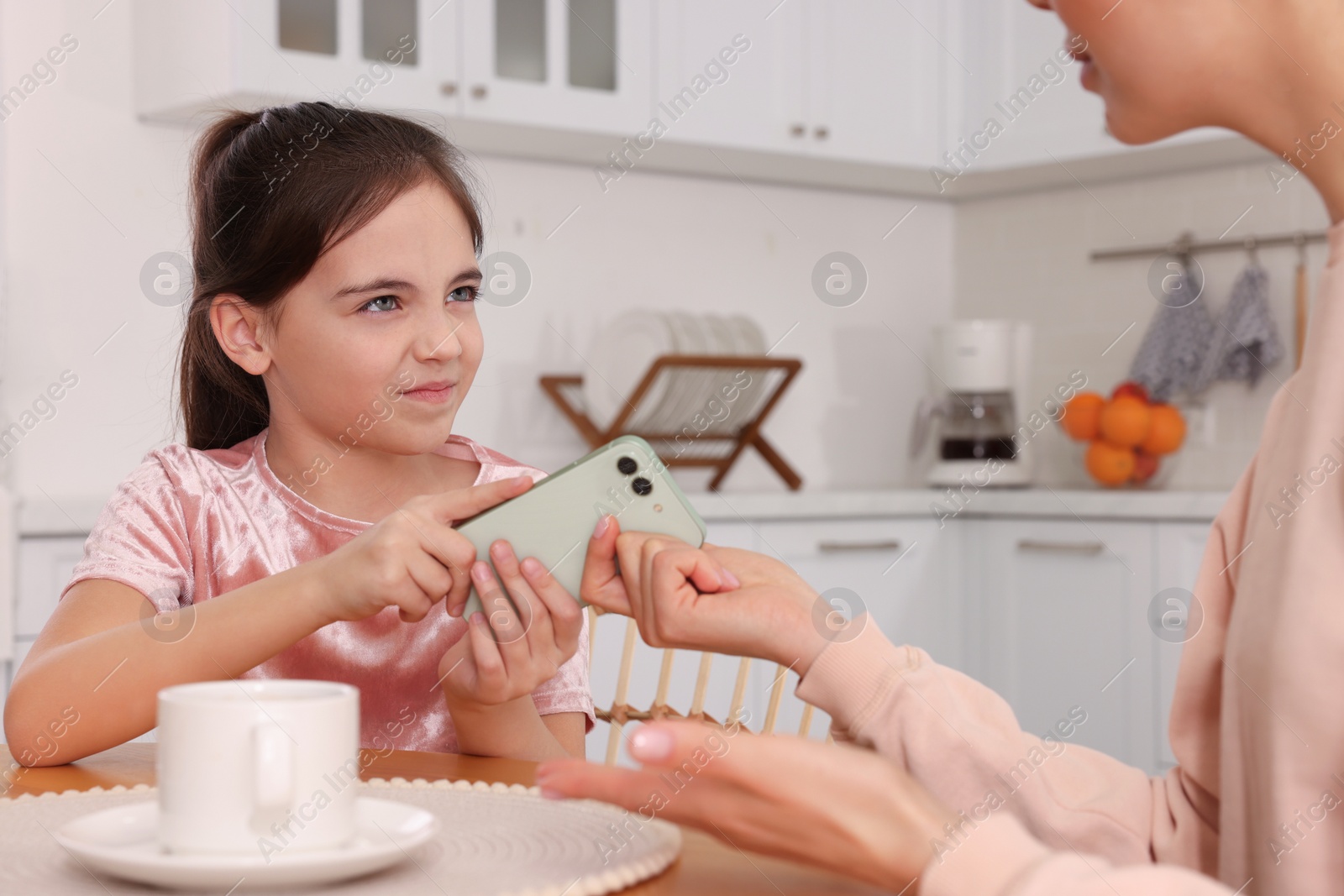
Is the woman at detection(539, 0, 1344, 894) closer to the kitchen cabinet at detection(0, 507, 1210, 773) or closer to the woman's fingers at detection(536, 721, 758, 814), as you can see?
the woman's fingers at detection(536, 721, 758, 814)

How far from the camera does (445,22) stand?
2.35 meters

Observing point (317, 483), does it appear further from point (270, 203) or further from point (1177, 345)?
point (1177, 345)

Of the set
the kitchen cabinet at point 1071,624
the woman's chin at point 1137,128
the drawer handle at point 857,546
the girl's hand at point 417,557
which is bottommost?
the kitchen cabinet at point 1071,624

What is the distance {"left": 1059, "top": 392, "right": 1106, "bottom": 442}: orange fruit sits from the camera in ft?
9.14

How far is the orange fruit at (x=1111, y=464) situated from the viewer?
2727 millimetres

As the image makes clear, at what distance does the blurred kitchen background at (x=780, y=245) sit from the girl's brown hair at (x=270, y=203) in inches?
28.4

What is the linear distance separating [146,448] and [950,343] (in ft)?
5.48

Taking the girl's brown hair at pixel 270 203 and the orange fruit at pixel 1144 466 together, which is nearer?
the girl's brown hair at pixel 270 203

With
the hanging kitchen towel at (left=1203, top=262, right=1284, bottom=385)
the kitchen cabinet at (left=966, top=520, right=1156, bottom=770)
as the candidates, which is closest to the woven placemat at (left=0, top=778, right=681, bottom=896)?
the kitchen cabinet at (left=966, top=520, right=1156, bottom=770)

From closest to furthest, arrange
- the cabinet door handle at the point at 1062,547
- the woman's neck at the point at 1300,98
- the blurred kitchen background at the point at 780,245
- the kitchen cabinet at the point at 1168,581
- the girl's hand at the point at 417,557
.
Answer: the woman's neck at the point at 1300,98, the girl's hand at the point at 417,557, the blurred kitchen background at the point at 780,245, the kitchen cabinet at the point at 1168,581, the cabinet door handle at the point at 1062,547

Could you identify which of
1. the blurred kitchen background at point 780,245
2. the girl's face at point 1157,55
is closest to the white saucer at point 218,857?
the girl's face at point 1157,55

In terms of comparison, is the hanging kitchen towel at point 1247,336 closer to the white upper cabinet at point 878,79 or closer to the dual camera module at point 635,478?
the white upper cabinet at point 878,79

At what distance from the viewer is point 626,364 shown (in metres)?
2.66

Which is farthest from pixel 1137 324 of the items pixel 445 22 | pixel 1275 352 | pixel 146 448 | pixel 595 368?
pixel 146 448
